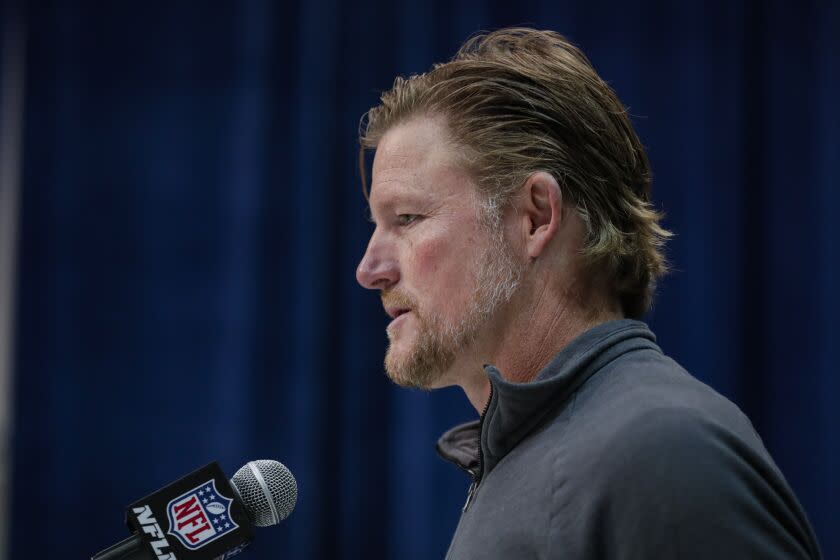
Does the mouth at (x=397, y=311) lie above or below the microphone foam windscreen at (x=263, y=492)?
above

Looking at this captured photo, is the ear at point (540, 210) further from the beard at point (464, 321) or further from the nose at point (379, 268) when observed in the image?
the nose at point (379, 268)

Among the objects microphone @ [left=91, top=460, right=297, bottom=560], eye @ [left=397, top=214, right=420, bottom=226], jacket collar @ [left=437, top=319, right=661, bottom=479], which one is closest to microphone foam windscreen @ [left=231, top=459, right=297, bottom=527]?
microphone @ [left=91, top=460, right=297, bottom=560]

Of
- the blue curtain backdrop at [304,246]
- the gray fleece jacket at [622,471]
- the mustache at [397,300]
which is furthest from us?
the blue curtain backdrop at [304,246]

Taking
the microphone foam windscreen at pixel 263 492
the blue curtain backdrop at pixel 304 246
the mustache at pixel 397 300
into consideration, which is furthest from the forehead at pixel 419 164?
the blue curtain backdrop at pixel 304 246

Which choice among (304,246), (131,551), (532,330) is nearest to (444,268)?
(532,330)

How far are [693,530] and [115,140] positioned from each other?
7.36 feet

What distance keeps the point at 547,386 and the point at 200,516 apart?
1.38 feet

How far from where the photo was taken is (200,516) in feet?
3.31

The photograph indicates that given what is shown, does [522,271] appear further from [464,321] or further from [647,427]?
[647,427]

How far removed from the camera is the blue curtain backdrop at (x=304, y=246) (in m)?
2.48

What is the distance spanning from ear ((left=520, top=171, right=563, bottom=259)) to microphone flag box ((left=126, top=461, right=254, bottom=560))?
48 cm

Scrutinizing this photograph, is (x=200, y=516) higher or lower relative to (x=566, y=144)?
lower

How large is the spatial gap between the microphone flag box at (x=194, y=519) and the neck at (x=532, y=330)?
0.34 m

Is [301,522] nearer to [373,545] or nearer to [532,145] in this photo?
[373,545]
